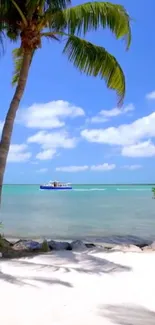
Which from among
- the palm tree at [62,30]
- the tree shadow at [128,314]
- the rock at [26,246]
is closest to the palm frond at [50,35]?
the palm tree at [62,30]

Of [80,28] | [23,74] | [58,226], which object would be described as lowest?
[58,226]

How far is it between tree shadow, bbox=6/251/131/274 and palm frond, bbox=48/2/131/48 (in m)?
5.74

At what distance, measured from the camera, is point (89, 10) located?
10164mm

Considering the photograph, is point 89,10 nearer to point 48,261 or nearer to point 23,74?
point 23,74

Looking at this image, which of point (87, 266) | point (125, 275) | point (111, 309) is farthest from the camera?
point (87, 266)

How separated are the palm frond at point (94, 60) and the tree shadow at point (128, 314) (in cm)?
724

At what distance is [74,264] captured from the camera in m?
7.06

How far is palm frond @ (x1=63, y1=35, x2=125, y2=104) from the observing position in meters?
10.4

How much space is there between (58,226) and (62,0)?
13.5 metres

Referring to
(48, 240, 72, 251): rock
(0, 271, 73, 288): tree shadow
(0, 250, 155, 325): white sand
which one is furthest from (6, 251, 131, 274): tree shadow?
(48, 240, 72, 251): rock

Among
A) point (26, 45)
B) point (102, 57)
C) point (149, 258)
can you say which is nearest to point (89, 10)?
point (102, 57)

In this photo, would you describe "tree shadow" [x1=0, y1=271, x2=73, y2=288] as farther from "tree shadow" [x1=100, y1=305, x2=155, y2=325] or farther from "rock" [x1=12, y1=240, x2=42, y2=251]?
"rock" [x1=12, y1=240, x2=42, y2=251]

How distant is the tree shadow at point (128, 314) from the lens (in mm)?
4109

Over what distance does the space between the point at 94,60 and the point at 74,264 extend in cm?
567
